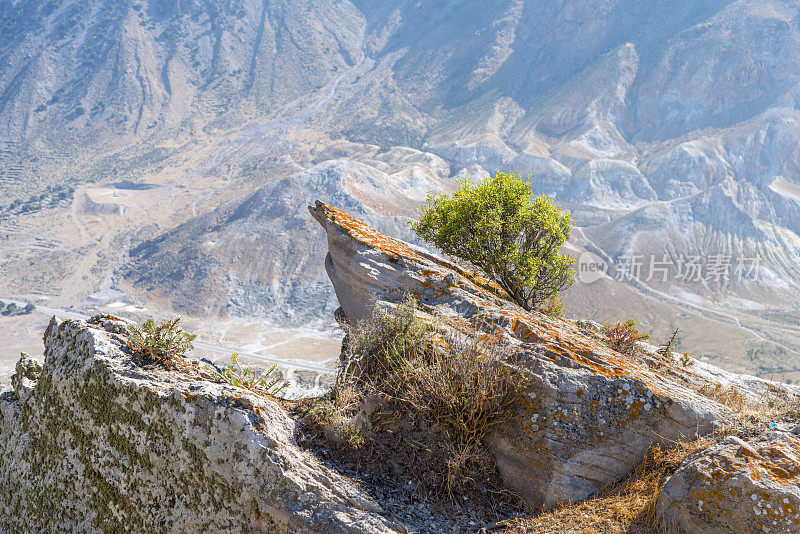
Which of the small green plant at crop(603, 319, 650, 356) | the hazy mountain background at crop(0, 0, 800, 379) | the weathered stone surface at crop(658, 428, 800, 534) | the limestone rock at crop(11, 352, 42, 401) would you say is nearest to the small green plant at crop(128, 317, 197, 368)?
the limestone rock at crop(11, 352, 42, 401)

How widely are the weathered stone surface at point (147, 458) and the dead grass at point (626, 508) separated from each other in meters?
1.68

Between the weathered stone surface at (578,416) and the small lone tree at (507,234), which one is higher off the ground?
the small lone tree at (507,234)

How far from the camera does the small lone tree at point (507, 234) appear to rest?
1049cm

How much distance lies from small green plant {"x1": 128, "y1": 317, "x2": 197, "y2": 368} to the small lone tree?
6.79m

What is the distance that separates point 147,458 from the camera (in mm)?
4539

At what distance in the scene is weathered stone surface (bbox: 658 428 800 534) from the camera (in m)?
3.70

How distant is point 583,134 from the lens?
121m

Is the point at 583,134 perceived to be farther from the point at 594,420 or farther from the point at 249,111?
the point at 594,420

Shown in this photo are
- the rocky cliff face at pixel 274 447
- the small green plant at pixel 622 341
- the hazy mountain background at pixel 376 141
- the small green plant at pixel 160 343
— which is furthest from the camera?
the hazy mountain background at pixel 376 141

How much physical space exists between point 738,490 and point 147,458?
563 cm

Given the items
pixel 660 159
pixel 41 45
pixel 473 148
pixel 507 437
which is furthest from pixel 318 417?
pixel 41 45

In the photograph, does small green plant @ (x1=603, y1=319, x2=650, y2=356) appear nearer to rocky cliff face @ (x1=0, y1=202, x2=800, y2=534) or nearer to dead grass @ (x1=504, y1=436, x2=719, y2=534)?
rocky cliff face @ (x1=0, y1=202, x2=800, y2=534)

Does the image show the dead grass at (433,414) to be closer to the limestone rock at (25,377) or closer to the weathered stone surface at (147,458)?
the weathered stone surface at (147,458)

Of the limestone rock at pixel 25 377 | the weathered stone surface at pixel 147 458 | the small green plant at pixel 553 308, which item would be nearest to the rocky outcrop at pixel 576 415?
the weathered stone surface at pixel 147 458
